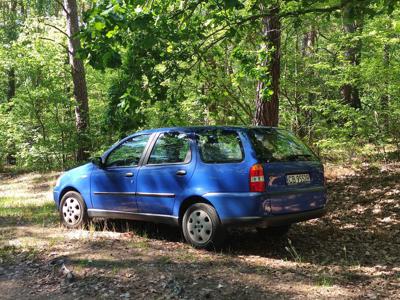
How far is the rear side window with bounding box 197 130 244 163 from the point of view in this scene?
6.40m

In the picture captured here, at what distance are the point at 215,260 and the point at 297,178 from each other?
A: 5.24 ft

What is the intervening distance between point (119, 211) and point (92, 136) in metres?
9.52

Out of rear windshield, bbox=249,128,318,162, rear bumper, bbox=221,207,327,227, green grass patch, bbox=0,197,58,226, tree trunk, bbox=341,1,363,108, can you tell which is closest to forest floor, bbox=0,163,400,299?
green grass patch, bbox=0,197,58,226

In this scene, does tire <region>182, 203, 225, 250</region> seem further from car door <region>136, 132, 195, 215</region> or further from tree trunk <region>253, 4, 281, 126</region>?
tree trunk <region>253, 4, 281, 126</region>

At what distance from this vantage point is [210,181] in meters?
6.43

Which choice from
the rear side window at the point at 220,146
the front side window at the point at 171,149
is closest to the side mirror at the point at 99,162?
the front side window at the point at 171,149

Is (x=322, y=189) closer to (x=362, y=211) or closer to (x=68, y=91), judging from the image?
(x=362, y=211)

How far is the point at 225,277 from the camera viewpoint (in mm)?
5426

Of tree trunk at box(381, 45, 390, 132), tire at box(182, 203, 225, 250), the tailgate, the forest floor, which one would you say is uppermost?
tree trunk at box(381, 45, 390, 132)

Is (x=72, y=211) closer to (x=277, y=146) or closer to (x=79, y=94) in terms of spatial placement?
(x=277, y=146)

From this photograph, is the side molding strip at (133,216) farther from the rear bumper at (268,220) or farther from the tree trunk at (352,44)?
the tree trunk at (352,44)

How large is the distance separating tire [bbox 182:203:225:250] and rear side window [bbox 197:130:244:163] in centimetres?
69

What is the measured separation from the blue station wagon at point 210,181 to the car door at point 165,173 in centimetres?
1

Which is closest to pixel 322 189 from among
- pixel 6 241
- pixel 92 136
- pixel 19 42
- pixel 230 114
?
pixel 6 241
